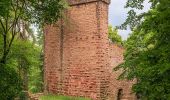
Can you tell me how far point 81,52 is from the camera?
67.5 feet

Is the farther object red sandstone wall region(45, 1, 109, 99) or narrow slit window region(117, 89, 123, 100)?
narrow slit window region(117, 89, 123, 100)

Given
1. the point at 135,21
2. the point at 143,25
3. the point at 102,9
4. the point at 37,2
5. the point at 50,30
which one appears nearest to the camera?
the point at 135,21

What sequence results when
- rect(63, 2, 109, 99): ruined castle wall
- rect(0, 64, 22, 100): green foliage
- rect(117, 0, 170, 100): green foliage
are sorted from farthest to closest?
rect(63, 2, 109, 99): ruined castle wall
rect(0, 64, 22, 100): green foliage
rect(117, 0, 170, 100): green foliage

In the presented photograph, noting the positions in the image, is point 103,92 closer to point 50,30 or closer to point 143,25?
point 50,30

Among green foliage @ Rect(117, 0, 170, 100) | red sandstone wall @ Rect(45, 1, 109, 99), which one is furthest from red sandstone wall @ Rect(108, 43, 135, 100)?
green foliage @ Rect(117, 0, 170, 100)

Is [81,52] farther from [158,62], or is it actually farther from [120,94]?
[158,62]

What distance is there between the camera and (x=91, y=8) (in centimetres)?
2023

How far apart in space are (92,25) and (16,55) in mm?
4738

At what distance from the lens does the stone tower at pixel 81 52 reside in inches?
790

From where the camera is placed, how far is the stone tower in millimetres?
20078

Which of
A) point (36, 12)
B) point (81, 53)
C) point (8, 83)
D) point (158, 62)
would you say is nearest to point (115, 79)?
point (81, 53)

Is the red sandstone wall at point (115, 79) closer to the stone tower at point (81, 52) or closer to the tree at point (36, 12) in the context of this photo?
the stone tower at point (81, 52)

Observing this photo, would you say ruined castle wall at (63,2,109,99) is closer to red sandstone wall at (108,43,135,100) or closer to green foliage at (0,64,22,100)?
red sandstone wall at (108,43,135,100)

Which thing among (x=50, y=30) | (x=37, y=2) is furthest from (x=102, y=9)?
(x=37, y=2)
